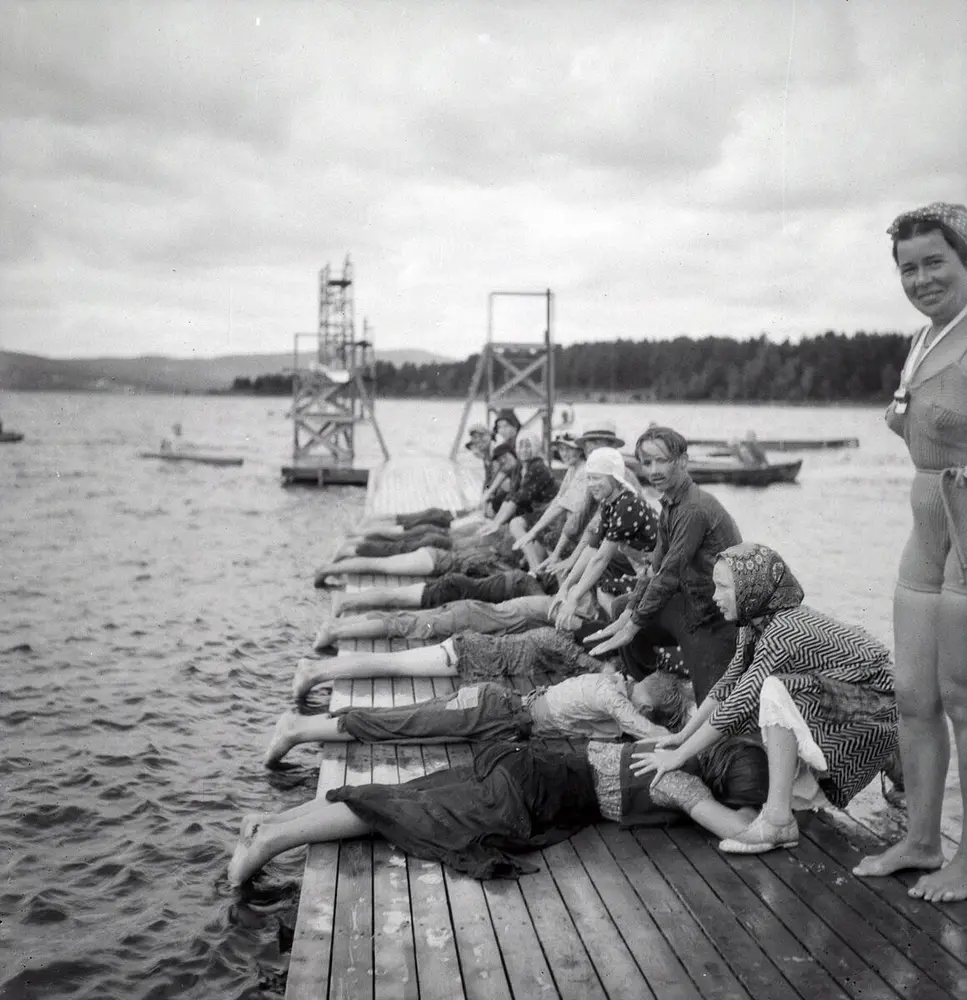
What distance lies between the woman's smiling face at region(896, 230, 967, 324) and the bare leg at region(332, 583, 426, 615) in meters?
5.70

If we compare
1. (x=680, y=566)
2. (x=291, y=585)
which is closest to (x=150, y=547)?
(x=291, y=585)

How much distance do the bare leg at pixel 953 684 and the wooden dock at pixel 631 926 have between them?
0.23 ft

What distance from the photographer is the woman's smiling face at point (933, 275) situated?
3.53 meters

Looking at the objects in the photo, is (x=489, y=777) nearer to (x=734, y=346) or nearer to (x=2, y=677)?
→ (x=2, y=677)

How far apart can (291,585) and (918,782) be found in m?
12.9

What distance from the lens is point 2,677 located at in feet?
34.3

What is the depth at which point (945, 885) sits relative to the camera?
12.5 feet

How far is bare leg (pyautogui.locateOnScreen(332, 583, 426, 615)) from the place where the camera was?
888 cm

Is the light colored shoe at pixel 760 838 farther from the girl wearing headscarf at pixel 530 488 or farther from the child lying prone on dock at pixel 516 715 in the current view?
the girl wearing headscarf at pixel 530 488

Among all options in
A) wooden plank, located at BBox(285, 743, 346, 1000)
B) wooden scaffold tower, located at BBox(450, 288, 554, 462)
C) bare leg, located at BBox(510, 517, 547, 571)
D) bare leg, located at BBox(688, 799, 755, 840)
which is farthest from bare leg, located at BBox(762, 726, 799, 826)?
wooden scaffold tower, located at BBox(450, 288, 554, 462)

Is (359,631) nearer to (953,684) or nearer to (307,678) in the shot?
(307,678)

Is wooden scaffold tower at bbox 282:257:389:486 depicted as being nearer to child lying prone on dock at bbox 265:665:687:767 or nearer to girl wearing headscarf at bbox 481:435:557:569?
girl wearing headscarf at bbox 481:435:557:569

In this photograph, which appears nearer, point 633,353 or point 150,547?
point 150,547

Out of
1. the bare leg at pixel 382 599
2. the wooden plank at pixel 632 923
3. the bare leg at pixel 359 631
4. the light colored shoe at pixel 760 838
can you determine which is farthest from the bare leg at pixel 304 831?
the bare leg at pixel 382 599
